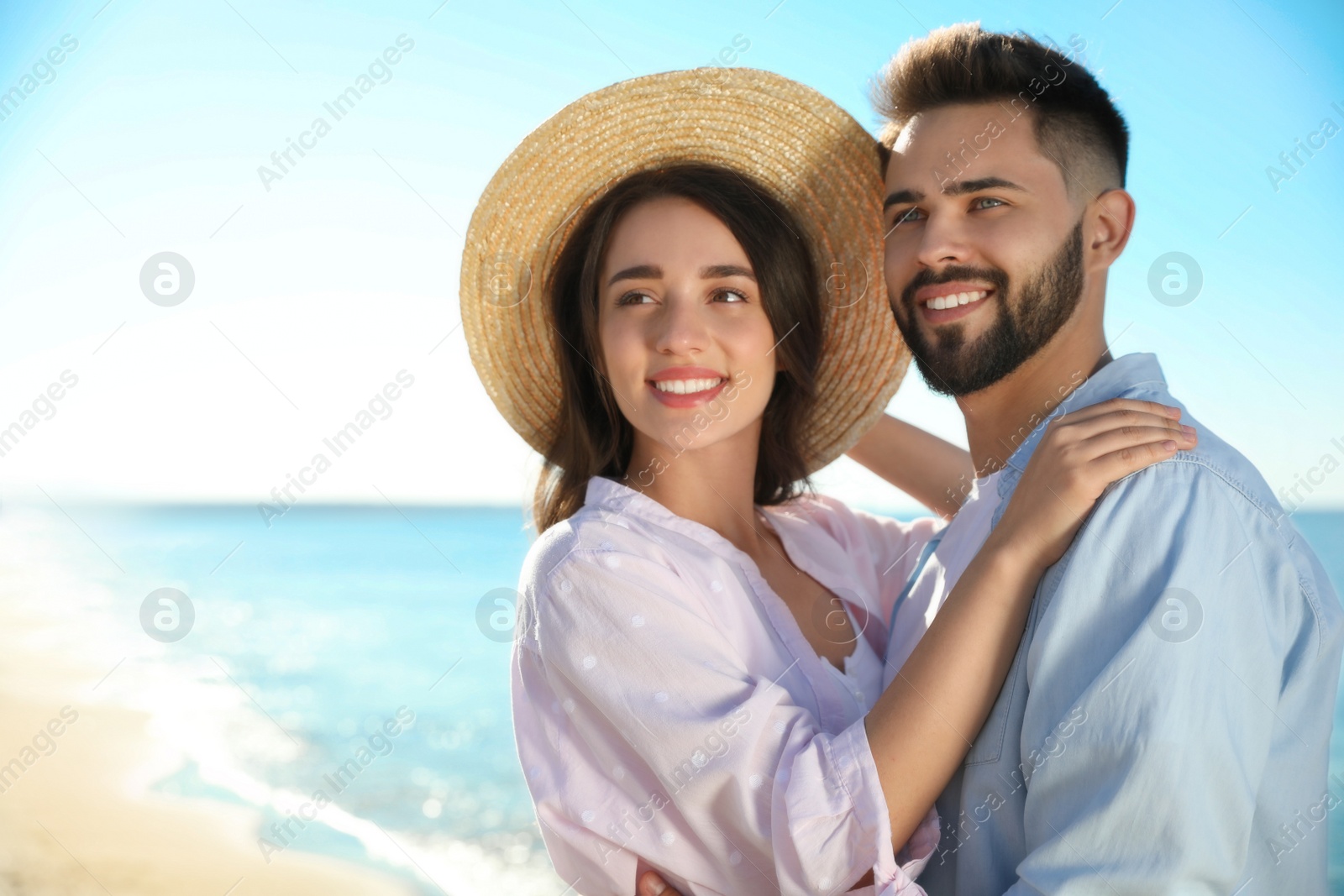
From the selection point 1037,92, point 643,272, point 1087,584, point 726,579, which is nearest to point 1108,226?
point 1037,92

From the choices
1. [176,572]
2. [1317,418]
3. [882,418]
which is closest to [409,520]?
[176,572]

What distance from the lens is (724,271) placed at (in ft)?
8.80

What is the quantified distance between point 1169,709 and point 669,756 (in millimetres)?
934

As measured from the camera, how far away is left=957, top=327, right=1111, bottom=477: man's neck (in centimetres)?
236

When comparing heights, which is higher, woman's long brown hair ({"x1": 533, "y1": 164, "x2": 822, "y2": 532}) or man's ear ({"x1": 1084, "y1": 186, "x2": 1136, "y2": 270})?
man's ear ({"x1": 1084, "y1": 186, "x2": 1136, "y2": 270})

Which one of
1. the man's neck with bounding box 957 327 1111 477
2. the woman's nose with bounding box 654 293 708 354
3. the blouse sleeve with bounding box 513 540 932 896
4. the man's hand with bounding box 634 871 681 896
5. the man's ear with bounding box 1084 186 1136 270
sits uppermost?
the man's ear with bounding box 1084 186 1136 270

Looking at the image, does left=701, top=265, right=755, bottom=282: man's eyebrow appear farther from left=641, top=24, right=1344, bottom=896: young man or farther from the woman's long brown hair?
left=641, top=24, right=1344, bottom=896: young man

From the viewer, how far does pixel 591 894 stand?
2350mm

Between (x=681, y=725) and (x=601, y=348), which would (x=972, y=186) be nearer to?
(x=601, y=348)

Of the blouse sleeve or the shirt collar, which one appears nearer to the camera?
the blouse sleeve

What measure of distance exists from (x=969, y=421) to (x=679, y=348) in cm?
77

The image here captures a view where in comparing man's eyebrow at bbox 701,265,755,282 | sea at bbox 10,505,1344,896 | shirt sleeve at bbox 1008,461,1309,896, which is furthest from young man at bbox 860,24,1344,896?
sea at bbox 10,505,1344,896

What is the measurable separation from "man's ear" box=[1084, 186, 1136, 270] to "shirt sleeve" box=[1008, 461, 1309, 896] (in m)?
0.76

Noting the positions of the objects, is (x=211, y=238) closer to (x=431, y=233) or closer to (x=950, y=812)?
(x=431, y=233)
